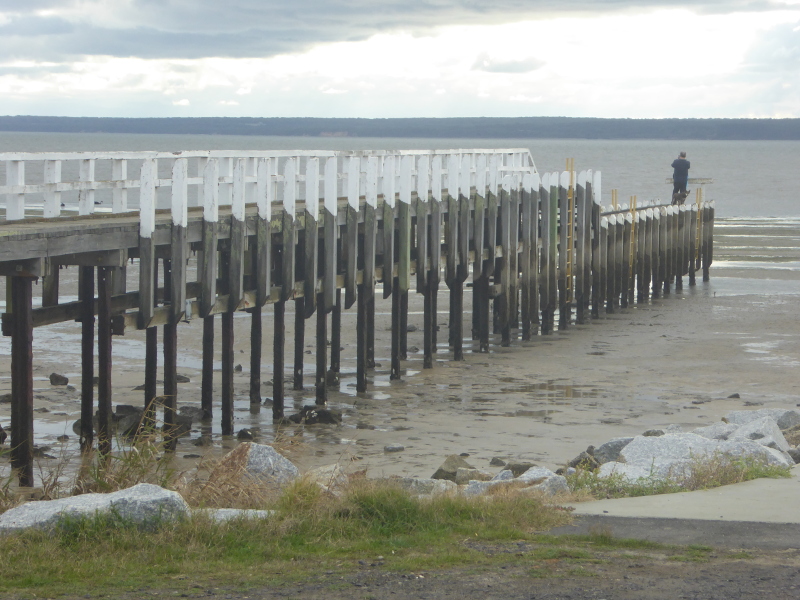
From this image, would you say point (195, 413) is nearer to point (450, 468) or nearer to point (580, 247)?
point (450, 468)

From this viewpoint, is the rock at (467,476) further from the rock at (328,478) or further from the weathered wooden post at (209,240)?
the weathered wooden post at (209,240)

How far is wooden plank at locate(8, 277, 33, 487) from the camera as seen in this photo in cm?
1007

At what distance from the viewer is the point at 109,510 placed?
6.71 meters

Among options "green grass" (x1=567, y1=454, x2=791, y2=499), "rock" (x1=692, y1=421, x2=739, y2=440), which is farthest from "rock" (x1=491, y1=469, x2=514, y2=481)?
"rock" (x1=692, y1=421, x2=739, y2=440)

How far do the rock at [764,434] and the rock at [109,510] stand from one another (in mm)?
5550

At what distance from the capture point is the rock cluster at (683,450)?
29.9ft

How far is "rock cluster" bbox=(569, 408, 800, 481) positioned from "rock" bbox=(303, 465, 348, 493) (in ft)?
6.95

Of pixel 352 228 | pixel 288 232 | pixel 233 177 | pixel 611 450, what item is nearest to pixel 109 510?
pixel 611 450

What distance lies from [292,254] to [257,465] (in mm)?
5592

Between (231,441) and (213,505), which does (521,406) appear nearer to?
(231,441)

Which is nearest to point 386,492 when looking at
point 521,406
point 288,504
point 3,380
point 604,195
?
point 288,504

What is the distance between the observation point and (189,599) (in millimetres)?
5719

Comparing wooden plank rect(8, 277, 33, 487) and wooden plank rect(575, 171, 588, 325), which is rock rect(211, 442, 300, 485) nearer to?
wooden plank rect(8, 277, 33, 487)

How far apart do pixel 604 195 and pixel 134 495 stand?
251 feet
